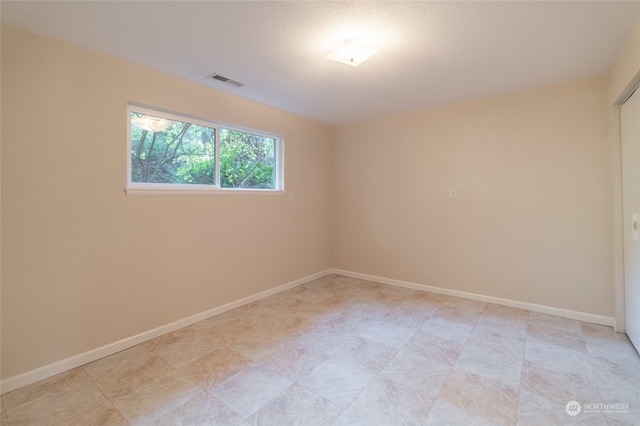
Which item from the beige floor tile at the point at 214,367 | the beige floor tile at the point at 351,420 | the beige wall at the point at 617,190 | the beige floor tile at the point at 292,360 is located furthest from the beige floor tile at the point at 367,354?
the beige wall at the point at 617,190

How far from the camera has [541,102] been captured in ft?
9.23

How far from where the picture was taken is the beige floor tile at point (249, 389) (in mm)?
1620

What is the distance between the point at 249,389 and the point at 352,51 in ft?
7.77

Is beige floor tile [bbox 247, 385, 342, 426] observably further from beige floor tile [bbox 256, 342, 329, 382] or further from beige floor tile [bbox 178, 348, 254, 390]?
beige floor tile [bbox 178, 348, 254, 390]

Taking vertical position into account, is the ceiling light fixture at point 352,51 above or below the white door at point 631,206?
above

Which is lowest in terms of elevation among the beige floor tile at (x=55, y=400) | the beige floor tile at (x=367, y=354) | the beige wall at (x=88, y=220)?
the beige floor tile at (x=55, y=400)

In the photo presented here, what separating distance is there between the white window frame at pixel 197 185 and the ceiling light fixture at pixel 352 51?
5.02 feet

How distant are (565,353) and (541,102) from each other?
7.68 ft

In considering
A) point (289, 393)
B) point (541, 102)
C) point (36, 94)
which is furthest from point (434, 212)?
point (36, 94)

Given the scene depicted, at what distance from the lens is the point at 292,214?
3.79 metres

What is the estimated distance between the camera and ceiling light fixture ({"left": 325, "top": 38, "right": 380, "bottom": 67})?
6.29 feet

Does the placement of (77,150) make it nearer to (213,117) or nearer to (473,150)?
(213,117)

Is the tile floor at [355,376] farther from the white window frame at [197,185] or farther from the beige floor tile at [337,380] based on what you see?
the white window frame at [197,185]

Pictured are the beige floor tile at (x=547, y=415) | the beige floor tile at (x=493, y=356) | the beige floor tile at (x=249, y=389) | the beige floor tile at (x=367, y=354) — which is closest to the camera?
the beige floor tile at (x=547, y=415)
